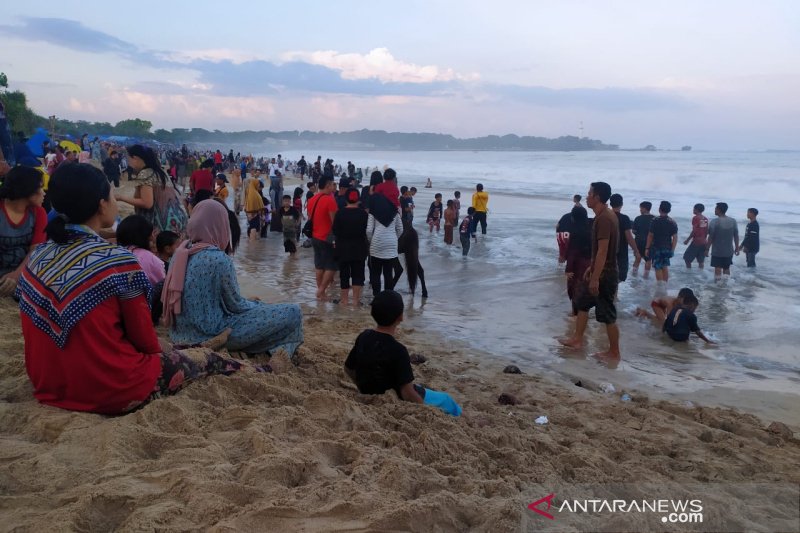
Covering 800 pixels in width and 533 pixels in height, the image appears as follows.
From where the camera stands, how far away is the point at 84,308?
297cm

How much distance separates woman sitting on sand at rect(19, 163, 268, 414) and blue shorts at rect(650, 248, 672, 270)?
10105 mm

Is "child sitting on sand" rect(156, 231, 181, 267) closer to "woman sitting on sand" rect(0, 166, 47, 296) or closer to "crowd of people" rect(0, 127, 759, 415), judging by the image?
"crowd of people" rect(0, 127, 759, 415)

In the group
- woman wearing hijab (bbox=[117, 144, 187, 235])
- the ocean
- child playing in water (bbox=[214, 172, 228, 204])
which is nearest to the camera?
woman wearing hijab (bbox=[117, 144, 187, 235])

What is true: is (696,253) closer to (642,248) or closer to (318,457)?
(642,248)

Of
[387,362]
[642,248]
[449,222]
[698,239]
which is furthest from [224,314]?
[449,222]

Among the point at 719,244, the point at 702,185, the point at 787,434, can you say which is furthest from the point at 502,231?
the point at 702,185

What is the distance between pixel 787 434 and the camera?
4621 mm

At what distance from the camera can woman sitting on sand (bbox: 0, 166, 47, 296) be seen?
5.05 m

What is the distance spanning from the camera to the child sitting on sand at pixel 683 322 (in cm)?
785

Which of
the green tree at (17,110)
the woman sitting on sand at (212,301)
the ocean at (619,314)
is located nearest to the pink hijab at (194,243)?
the woman sitting on sand at (212,301)

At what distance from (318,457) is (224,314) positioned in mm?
2073

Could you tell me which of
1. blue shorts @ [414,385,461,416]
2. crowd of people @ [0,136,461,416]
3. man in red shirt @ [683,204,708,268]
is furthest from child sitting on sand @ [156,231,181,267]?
man in red shirt @ [683,204,708,268]

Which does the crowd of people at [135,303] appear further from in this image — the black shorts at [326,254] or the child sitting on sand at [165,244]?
the black shorts at [326,254]

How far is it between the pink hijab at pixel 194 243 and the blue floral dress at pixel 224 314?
0.15 ft
